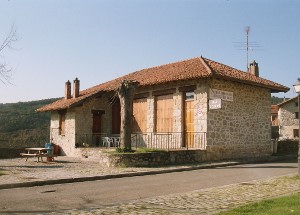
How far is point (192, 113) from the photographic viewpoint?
56.3ft

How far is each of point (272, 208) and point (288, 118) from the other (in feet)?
146

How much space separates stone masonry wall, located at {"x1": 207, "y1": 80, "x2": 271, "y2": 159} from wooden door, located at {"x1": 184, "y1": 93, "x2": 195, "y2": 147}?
1090 mm

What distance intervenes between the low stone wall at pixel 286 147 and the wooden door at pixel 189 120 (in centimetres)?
792

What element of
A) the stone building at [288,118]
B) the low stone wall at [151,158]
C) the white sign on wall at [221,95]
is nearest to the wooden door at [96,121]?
the low stone wall at [151,158]

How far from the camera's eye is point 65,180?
10.1 metres

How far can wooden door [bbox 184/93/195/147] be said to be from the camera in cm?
1706

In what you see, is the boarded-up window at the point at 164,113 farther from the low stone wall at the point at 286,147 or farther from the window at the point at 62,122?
the low stone wall at the point at 286,147

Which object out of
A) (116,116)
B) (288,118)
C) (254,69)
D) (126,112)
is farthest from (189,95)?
(288,118)

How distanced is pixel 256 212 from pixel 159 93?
13.8 m

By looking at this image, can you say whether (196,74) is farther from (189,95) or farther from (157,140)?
(157,140)

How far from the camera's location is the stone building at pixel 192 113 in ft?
54.5

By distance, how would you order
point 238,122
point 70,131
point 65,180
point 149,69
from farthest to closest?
point 149,69 → point 70,131 → point 238,122 → point 65,180

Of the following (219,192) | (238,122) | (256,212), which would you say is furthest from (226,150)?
(256,212)

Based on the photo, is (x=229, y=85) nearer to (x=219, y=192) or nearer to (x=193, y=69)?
(x=193, y=69)
